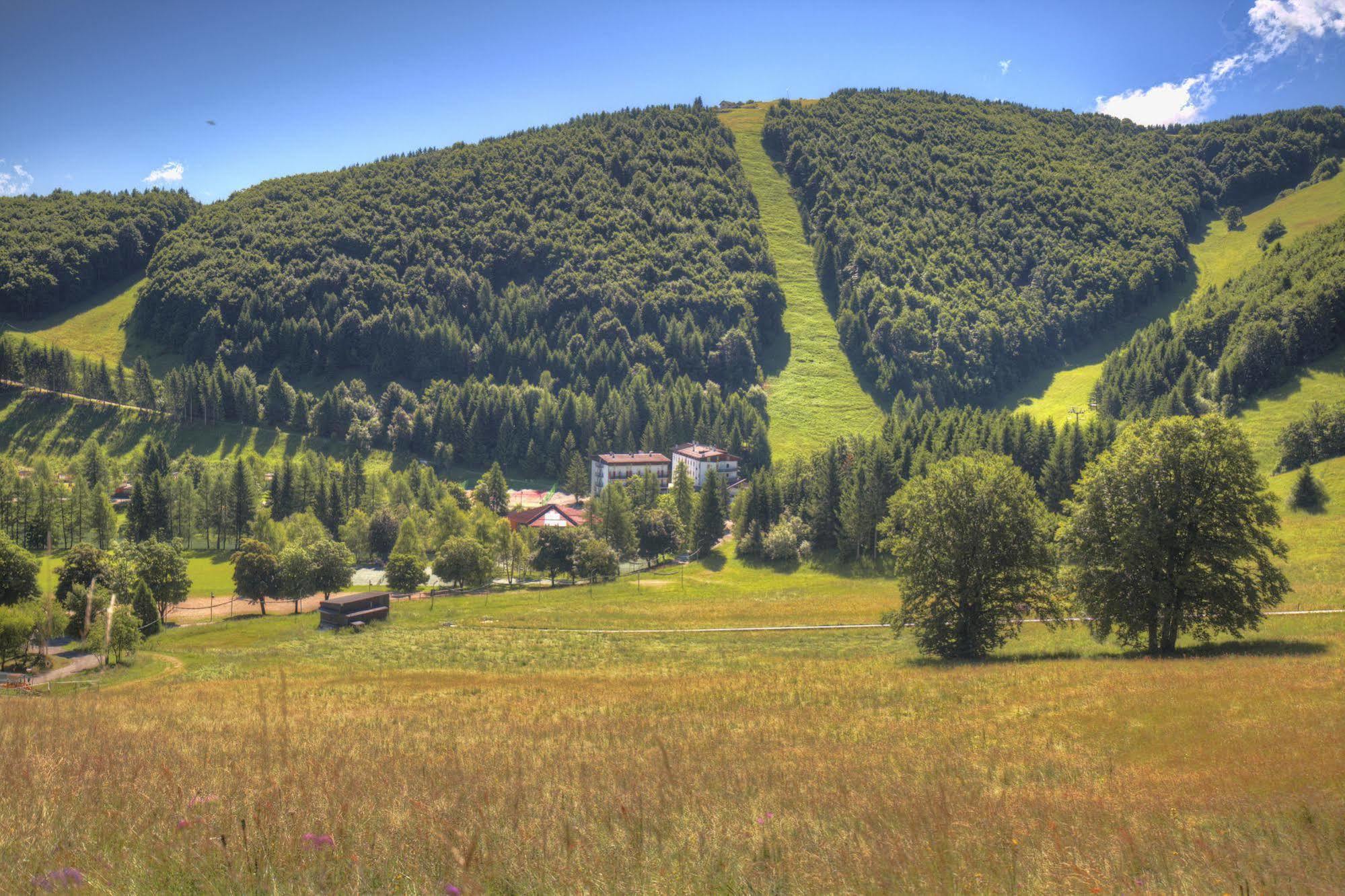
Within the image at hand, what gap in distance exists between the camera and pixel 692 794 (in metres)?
10.0

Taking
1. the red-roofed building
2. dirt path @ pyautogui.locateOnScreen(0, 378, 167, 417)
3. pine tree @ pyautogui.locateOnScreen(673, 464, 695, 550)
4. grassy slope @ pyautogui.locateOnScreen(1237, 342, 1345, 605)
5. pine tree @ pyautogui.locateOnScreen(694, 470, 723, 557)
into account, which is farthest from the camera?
dirt path @ pyautogui.locateOnScreen(0, 378, 167, 417)

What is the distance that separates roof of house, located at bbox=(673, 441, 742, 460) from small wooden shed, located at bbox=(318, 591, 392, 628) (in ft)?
286

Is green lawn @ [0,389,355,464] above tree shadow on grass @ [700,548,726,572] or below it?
above

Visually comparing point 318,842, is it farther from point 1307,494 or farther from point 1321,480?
point 1321,480

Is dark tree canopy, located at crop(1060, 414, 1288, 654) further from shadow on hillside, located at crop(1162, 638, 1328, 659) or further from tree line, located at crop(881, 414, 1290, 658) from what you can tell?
shadow on hillside, located at crop(1162, 638, 1328, 659)

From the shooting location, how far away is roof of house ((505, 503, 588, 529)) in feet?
379

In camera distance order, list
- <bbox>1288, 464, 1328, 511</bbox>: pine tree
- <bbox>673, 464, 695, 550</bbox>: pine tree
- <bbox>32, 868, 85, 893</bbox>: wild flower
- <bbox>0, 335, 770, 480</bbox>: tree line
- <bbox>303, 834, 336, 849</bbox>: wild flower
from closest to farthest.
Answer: <bbox>32, 868, 85, 893</bbox>: wild flower < <bbox>303, 834, 336, 849</bbox>: wild flower < <bbox>1288, 464, 1328, 511</bbox>: pine tree < <bbox>673, 464, 695, 550</bbox>: pine tree < <bbox>0, 335, 770, 480</bbox>: tree line

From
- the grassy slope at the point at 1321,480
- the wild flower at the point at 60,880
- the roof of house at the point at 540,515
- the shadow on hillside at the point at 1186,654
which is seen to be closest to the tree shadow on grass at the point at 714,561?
the roof of house at the point at 540,515

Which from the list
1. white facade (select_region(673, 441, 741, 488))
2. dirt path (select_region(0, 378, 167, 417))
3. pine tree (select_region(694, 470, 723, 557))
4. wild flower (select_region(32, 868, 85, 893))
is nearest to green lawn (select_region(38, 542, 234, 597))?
pine tree (select_region(694, 470, 723, 557))

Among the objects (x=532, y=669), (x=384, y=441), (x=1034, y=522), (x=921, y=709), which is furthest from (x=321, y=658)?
(x=384, y=441)

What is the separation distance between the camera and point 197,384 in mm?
158625

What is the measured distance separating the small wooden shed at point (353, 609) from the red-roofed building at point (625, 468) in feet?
244

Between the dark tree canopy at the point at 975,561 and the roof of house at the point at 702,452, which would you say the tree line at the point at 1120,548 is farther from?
the roof of house at the point at 702,452

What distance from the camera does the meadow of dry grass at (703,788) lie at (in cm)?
759
